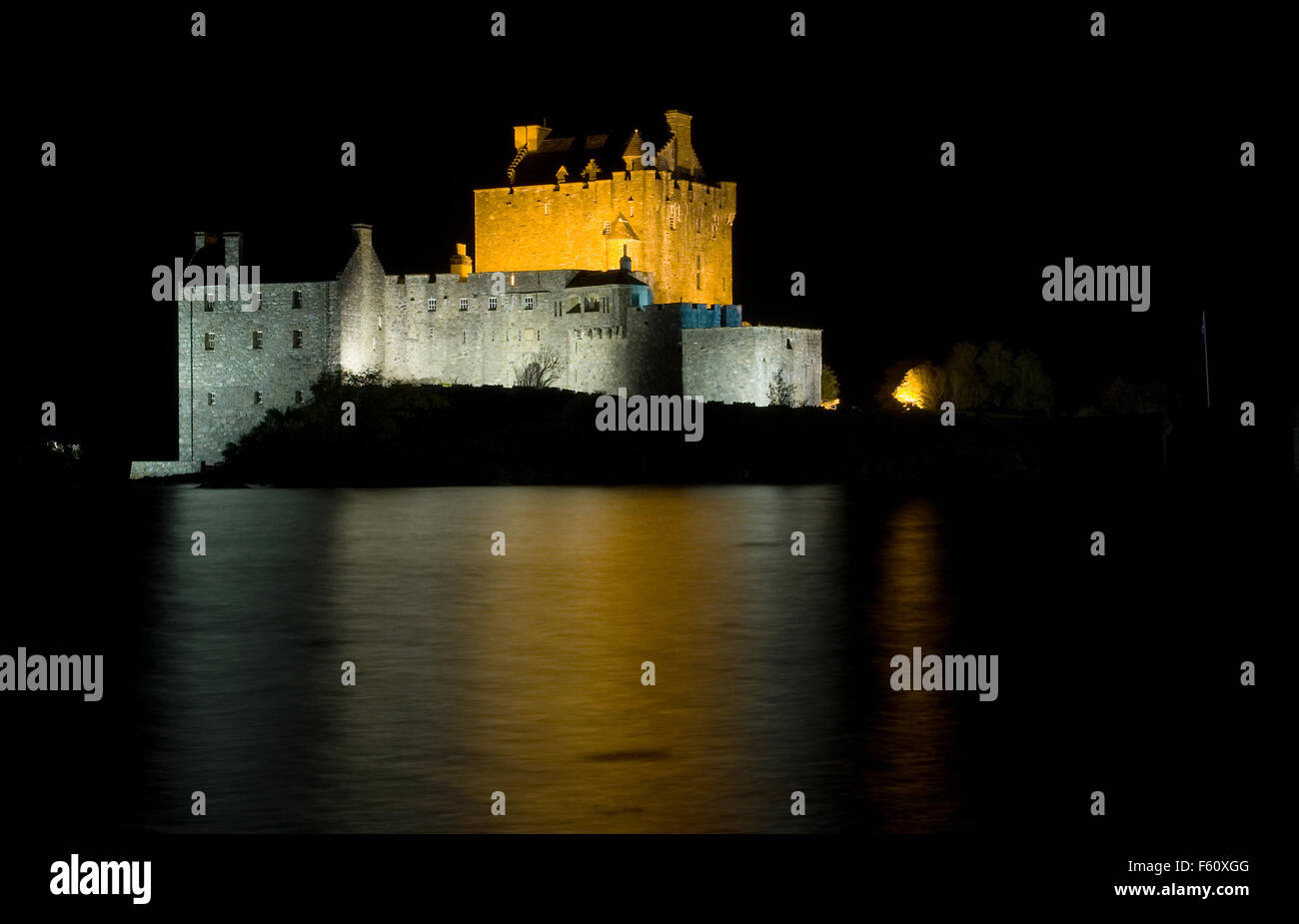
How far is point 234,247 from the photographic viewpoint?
60.5 m

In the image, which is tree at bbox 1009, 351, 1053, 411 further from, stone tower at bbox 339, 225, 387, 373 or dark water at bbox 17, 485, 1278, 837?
dark water at bbox 17, 485, 1278, 837

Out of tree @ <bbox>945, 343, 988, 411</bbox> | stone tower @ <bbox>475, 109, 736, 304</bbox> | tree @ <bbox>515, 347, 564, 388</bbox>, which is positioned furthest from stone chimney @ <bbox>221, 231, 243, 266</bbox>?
tree @ <bbox>945, 343, 988, 411</bbox>

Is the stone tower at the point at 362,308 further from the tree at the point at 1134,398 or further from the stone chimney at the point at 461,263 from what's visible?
the tree at the point at 1134,398

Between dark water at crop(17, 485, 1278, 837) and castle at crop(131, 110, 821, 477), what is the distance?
75.5 ft

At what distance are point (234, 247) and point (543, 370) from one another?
11509 mm

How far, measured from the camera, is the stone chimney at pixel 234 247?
198 feet

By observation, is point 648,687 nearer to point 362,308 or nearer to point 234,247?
point 362,308

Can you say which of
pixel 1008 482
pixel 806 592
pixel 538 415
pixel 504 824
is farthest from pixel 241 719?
pixel 1008 482

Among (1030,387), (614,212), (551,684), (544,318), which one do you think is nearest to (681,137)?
(614,212)

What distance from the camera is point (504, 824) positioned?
11344 millimetres

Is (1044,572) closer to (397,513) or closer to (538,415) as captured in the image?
(397,513)

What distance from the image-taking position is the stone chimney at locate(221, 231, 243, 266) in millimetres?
60438

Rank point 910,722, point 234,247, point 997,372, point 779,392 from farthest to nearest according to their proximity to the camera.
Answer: point 997,372
point 779,392
point 234,247
point 910,722
